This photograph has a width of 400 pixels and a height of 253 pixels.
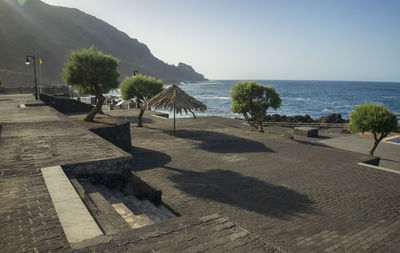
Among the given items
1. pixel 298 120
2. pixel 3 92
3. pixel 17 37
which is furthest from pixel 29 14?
pixel 298 120

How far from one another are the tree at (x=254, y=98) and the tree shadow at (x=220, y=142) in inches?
158

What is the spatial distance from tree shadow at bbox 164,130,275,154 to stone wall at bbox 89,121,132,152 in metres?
3.89

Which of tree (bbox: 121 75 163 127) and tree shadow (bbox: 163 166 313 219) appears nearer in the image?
tree shadow (bbox: 163 166 313 219)

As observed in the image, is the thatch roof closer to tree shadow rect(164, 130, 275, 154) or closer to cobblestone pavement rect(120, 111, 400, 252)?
tree shadow rect(164, 130, 275, 154)

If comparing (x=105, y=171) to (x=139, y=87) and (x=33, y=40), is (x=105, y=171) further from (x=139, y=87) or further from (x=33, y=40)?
(x=33, y=40)

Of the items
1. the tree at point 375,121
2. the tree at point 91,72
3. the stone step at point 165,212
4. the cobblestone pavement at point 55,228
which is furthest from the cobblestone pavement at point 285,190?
the tree at point 91,72

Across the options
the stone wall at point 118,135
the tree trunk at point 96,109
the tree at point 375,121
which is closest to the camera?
the stone wall at point 118,135

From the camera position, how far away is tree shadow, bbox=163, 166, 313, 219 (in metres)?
7.58

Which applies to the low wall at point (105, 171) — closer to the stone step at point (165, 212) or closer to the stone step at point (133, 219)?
the stone step at point (133, 219)

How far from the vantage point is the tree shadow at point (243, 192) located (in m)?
7.58

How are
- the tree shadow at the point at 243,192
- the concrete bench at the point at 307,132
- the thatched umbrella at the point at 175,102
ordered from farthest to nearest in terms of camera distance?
the concrete bench at the point at 307,132 → the thatched umbrella at the point at 175,102 → the tree shadow at the point at 243,192

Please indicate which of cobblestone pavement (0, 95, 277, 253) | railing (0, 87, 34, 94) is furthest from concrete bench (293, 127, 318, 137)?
railing (0, 87, 34, 94)

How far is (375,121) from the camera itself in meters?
15.6

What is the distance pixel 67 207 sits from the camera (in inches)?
185
